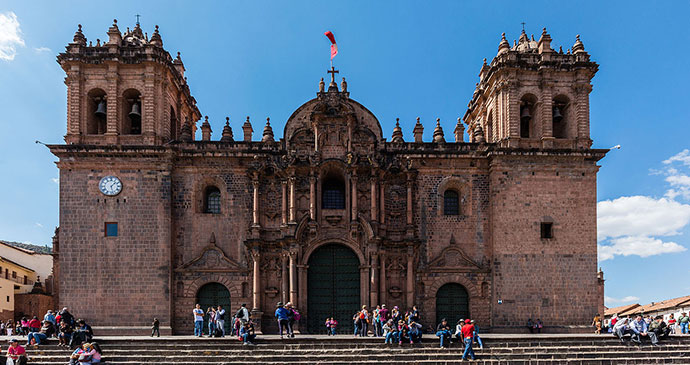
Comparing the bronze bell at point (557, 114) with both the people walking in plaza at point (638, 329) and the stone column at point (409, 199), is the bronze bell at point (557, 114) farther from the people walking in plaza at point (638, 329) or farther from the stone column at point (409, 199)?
the people walking in plaza at point (638, 329)

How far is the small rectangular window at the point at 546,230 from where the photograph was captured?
28797mm

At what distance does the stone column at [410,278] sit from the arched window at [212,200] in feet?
30.6

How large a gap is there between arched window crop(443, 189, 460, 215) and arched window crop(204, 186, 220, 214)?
36.0 feet

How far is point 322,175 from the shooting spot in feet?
95.4

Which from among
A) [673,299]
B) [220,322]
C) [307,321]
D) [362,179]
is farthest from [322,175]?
[673,299]

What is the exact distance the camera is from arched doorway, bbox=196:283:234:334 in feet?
93.0

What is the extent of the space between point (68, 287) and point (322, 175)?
1238 cm

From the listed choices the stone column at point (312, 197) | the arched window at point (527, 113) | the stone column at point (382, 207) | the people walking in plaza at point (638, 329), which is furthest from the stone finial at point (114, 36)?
the people walking in plaza at point (638, 329)

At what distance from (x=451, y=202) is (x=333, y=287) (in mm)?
7118

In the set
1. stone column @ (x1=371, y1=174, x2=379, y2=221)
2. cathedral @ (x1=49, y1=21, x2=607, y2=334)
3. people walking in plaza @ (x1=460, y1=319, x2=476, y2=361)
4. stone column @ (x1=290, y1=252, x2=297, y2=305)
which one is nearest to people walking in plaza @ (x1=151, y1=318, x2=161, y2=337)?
cathedral @ (x1=49, y1=21, x2=607, y2=334)

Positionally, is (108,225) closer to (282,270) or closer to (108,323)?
(108,323)

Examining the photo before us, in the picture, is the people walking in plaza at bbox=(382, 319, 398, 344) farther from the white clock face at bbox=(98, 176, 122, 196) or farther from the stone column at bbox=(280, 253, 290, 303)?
the white clock face at bbox=(98, 176, 122, 196)

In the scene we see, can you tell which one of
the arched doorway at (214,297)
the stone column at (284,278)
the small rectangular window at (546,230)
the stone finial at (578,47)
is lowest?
the arched doorway at (214,297)

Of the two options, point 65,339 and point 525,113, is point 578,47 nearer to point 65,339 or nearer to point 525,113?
point 525,113
